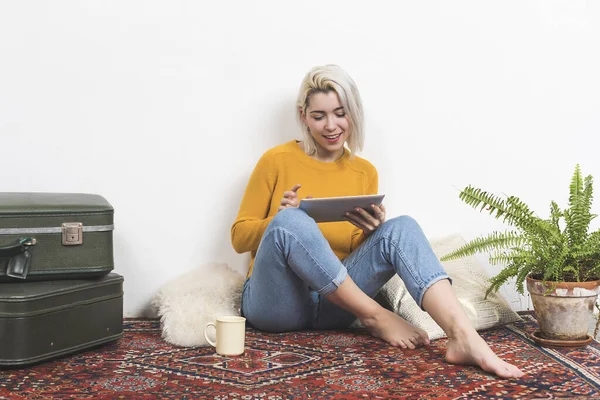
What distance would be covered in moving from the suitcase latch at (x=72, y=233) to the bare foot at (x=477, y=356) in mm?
1126

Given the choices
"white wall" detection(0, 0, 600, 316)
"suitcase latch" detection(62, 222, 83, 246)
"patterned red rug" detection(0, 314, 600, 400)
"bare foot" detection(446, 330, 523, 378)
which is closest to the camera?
"patterned red rug" detection(0, 314, 600, 400)

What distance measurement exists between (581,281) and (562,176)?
2.67ft

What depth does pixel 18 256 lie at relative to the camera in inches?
78.9

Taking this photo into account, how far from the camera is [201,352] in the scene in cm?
208

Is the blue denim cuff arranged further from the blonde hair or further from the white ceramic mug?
the blonde hair

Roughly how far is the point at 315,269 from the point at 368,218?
27 centimetres

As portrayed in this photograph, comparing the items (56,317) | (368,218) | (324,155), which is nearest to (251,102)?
(324,155)

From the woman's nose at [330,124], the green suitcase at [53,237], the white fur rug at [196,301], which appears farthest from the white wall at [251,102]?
the green suitcase at [53,237]

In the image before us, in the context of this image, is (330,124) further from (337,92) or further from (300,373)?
(300,373)

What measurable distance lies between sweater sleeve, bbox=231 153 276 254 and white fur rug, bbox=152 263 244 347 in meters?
0.17

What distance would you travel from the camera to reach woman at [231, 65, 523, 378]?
6.48 ft

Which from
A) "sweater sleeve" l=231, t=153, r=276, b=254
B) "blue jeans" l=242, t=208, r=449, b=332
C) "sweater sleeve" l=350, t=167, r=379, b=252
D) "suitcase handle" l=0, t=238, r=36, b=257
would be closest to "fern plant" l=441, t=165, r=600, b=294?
"blue jeans" l=242, t=208, r=449, b=332

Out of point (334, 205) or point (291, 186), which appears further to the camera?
point (291, 186)

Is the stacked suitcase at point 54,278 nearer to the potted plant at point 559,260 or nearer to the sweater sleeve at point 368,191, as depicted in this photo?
the sweater sleeve at point 368,191
